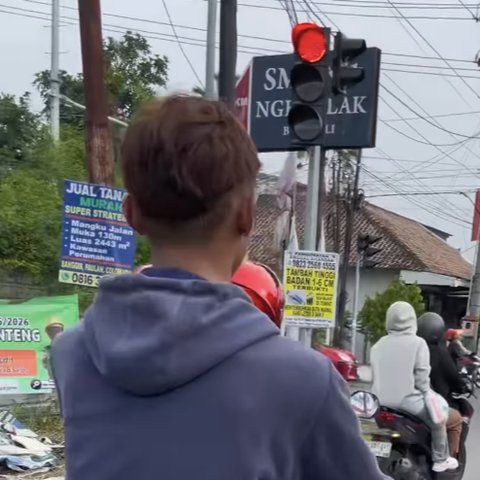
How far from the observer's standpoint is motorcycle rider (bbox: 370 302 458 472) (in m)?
6.05

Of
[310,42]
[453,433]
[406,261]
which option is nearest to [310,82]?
[310,42]

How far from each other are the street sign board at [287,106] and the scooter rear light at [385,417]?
2.07 meters

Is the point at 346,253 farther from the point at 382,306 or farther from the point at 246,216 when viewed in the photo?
the point at 246,216

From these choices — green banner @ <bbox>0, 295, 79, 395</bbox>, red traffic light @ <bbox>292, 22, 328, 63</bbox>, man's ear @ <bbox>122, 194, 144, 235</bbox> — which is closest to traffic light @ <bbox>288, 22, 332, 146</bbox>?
red traffic light @ <bbox>292, 22, 328, 63</bbox>

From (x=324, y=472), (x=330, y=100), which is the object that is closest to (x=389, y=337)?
(x=330, y=100)

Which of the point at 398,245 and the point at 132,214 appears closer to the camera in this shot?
the point at 132,214

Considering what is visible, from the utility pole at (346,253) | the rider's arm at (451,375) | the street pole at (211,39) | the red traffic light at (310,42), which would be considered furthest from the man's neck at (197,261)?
the utility pole at (346,253)

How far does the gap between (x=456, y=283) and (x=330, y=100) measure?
101ft

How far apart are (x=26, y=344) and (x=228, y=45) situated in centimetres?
325

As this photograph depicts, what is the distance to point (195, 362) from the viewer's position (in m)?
1.24

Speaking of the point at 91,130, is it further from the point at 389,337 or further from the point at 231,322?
the point at 231,322

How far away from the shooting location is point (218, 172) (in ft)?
4.15

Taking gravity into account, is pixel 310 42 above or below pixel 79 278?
above

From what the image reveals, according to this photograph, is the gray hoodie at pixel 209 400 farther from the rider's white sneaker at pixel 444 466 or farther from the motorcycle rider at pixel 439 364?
the motorcycle rider at pixel 439 364
